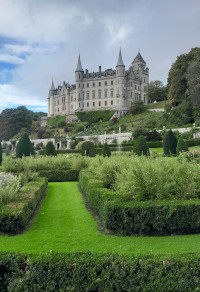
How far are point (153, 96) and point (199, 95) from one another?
33565mm

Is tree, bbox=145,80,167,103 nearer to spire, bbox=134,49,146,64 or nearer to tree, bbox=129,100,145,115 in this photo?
tree, bbox=129,100,145,115

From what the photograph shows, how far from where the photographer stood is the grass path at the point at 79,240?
15.0 ft

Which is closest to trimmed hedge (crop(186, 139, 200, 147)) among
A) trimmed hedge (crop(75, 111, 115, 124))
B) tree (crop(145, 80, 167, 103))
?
trimmed hedge (crop(75, 111, 115, 124))

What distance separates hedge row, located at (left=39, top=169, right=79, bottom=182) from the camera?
14209 mm

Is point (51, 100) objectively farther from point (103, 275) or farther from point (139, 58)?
point (103, 275)

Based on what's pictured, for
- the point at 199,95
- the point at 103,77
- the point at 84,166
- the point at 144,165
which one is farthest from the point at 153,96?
the point at 144,165

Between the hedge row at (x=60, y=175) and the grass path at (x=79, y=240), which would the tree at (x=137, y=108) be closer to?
the hedge row at (x=60, y=175)

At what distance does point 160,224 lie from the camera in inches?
209

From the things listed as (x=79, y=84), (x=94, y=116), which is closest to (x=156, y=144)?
(x=94, y=116)

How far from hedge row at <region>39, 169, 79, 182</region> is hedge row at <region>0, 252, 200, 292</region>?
35.4 feet

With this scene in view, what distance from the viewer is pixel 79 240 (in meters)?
5.09

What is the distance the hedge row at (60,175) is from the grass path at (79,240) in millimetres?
7225

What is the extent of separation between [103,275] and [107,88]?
2653 inches

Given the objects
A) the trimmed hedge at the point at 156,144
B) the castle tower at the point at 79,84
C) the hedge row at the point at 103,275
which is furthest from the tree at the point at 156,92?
the hedge row at the point at 103,275
